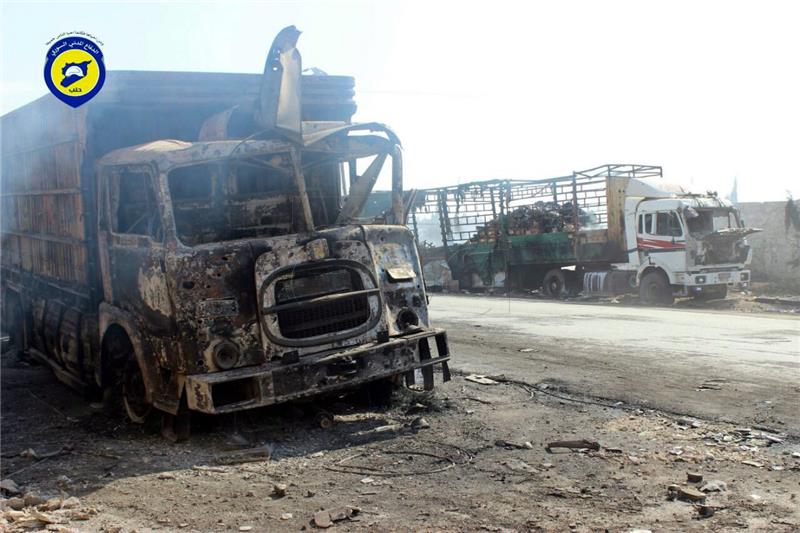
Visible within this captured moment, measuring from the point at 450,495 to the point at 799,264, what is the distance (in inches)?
898

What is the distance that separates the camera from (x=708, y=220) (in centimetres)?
2100

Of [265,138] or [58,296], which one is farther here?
[58,296]

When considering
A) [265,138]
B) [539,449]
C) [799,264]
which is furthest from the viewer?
[799,264]

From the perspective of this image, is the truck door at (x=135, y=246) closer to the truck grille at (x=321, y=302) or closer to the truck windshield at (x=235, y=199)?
the truck windshield at (x=235, y=199)

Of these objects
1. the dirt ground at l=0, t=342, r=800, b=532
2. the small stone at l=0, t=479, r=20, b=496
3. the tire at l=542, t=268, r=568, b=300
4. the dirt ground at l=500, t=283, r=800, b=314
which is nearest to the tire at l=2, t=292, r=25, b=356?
the dirt ground at l=0, t=342, r=800, b=532

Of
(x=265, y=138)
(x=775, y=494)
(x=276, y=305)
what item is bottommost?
(x=775, y=494)

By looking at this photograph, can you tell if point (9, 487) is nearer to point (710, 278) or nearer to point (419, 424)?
point (419, 424)

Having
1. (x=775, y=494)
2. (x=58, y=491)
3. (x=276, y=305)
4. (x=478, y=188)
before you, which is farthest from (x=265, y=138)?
(x=478, y=188)

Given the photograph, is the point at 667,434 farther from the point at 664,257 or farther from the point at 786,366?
the point at 664,257

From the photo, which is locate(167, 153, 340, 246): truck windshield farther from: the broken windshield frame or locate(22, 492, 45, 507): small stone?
locate(22, 492, 45, 507): small stone

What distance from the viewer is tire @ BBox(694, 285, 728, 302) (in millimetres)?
20500

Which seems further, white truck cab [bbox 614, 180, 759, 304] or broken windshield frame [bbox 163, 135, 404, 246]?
white truck cab [bbox 614, 180, 759, 304]

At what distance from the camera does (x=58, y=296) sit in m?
9.45

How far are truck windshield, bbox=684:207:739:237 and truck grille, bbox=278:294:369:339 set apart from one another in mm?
15236
